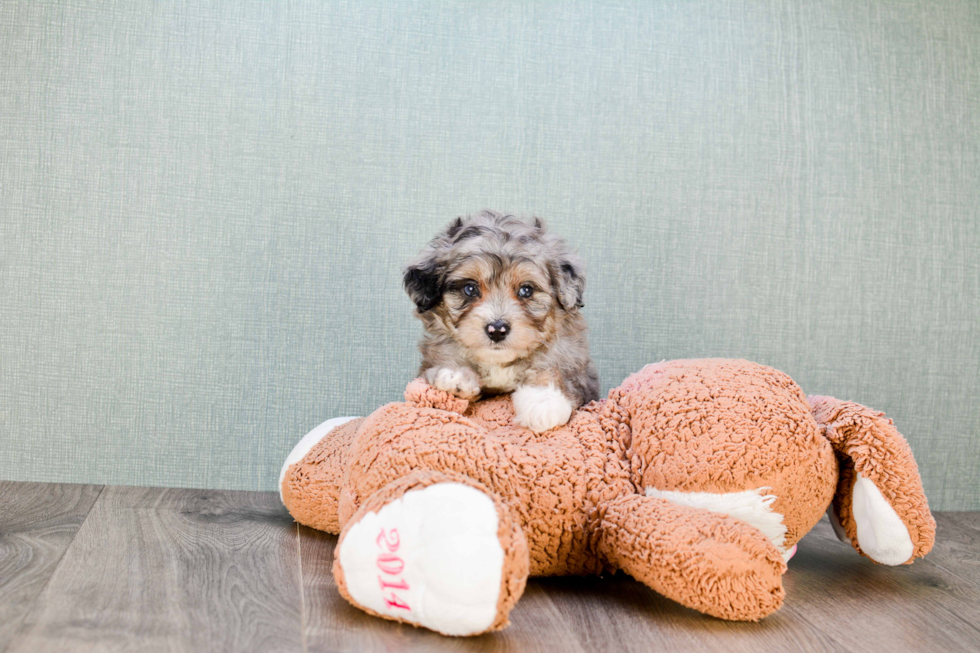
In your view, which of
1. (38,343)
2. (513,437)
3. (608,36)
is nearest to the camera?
(513,437)

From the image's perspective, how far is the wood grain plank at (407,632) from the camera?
1.24 metres

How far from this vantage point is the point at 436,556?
3.89 ft

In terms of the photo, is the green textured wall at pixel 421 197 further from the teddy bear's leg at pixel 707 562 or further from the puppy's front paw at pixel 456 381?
the teddy bear's leg at pixel 707 562

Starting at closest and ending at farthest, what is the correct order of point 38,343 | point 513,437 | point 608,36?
point 513,437, point 38,343, point 608,36

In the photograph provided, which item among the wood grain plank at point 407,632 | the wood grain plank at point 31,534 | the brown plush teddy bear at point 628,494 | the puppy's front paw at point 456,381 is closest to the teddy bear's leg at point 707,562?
the brown plush teddy bear at point 628,494

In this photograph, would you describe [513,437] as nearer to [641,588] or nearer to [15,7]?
[641,588]

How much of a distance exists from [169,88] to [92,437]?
3.71 ft

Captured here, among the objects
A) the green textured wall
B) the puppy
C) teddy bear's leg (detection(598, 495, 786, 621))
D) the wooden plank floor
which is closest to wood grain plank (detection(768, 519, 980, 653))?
the wooden plank floor

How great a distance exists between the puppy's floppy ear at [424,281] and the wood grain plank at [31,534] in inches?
37.6

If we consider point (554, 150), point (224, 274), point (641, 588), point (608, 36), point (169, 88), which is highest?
point (608, 36)

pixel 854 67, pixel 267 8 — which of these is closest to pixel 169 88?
pixel 267 8

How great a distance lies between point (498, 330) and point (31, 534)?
4.08 ft

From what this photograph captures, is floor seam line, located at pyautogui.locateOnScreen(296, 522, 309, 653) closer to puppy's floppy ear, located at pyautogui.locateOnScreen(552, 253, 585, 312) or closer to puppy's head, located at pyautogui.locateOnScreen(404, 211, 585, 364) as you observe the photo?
puppy's head, located at pyautogui.locateOnScreen(404, 211, 585, 364)

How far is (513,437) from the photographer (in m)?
1.62
